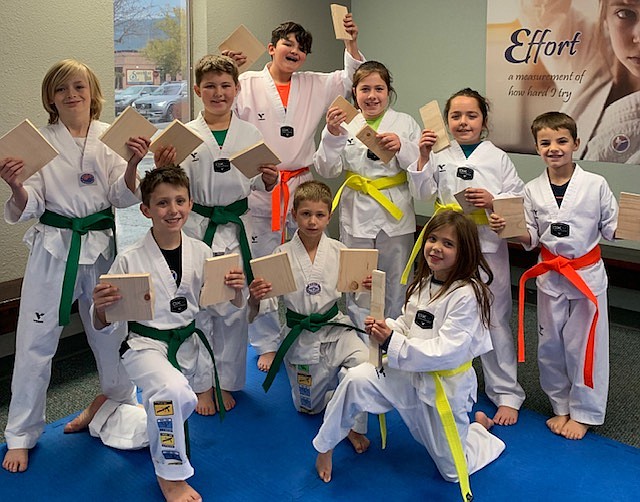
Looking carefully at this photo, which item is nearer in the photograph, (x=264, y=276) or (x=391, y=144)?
(x=264, y=276)

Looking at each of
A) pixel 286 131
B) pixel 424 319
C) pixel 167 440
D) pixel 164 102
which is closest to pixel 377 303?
pixel 424 319

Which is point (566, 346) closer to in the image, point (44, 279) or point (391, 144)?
point (391, 144)

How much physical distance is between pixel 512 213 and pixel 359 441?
1081 millimetres

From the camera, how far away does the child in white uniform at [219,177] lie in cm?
272

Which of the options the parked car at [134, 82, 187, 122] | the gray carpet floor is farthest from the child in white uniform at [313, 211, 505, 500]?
the parked car at [134, 82, 187, 122]

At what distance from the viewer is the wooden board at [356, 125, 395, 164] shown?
2.75 m

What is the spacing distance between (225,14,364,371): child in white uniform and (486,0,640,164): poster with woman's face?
1.62 metres

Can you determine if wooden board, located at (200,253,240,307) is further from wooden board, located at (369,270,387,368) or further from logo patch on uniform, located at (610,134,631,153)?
logo patch on uniform, located at (610,134,631,153)

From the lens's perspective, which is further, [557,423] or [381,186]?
[381,186]

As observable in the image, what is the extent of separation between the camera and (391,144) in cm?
283

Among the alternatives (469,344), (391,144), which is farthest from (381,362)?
(391,144)

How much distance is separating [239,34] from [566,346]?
204 cm

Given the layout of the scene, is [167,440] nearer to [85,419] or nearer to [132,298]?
[132,298]

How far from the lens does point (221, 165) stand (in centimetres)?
271
